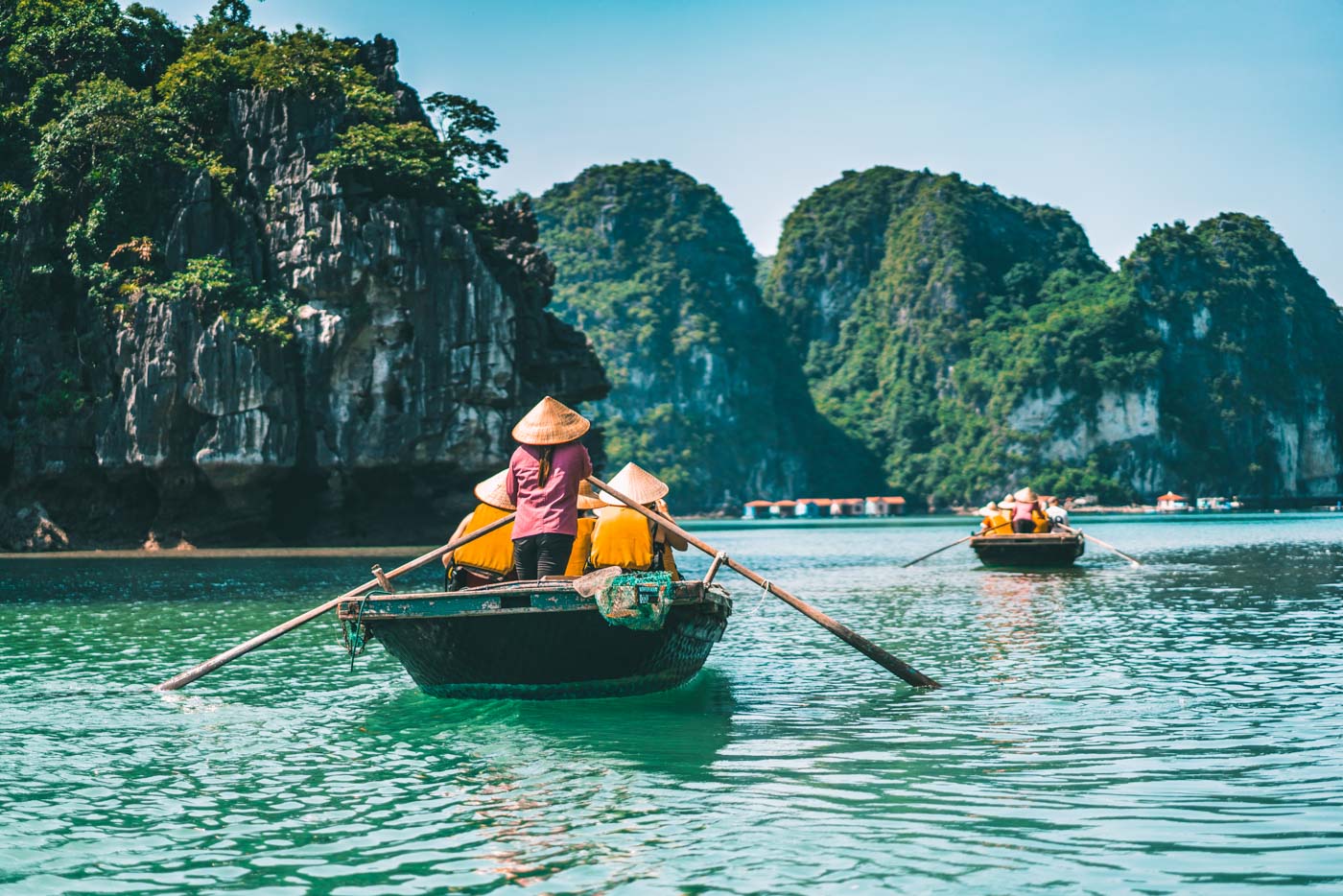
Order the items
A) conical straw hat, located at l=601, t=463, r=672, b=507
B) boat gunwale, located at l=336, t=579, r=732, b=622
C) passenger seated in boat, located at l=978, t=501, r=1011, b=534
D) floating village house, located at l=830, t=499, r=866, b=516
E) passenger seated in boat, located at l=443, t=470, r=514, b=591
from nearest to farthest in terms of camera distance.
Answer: boat gunwale, located at l=336, t=579, r=732, b=622 → passenger seated in boat, located at l=443, t=470, r=514, b=591 → conical straw hat, located at l=601, t=463, r=672, b=507 → passenger seated in boat, located at l=978, t=501, r=1011, b=534 → floating village house, located at l=830, t=499, r=866, b=516

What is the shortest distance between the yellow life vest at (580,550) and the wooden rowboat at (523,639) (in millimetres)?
788

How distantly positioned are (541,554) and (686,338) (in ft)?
360

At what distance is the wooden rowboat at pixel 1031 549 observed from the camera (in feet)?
83.5

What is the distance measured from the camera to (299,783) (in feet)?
22.8

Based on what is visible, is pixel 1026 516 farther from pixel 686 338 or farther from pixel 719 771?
pixel 686 338

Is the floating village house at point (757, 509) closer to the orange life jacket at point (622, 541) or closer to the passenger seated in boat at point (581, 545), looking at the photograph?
the passenger seated in boat at point (581, 545)

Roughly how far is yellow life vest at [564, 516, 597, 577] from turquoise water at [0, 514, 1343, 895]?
1.07 metres

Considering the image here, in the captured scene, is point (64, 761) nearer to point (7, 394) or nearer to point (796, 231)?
point (7, 394)

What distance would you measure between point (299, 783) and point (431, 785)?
2.36 feet

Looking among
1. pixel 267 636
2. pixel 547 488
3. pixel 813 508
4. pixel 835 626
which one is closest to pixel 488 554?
pixel 547 488

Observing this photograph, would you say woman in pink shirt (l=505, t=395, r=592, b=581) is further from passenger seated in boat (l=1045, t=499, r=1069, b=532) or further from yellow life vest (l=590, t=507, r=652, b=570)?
passenger seated in boat (l=1045, t=499, r=1069, b=532)

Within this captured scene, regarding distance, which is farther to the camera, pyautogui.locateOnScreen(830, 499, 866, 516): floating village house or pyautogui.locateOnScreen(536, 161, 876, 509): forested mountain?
pyautogui.locateOnScreen(536, 161, 876, 509): forested mountain

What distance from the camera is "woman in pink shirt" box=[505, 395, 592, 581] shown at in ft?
31.7

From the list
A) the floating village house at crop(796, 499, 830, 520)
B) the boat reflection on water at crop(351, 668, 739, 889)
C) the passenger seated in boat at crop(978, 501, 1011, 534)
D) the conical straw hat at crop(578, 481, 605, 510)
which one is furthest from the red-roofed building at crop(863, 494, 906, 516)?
the boat reflection on water at crop(351, 668, 739, 889)
